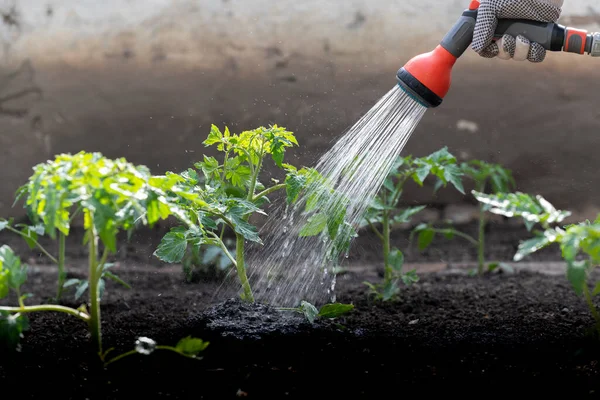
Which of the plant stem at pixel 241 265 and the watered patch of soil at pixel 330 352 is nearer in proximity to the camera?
the watered patch of soil at pixel 330 352

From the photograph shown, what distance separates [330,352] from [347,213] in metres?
0.47

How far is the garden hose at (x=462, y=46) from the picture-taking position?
1893 mm

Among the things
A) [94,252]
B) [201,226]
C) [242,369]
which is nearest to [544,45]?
[201,226]

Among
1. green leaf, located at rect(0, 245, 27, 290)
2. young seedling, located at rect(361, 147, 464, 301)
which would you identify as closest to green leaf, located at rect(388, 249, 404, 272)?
young seedling, located at rect(361, 147, 464, 301)

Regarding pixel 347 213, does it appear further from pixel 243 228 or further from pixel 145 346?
pixel 145 346

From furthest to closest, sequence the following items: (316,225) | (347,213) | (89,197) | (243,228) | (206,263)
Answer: (206,263), (347,213), (316,225), (243,228), (89,197)

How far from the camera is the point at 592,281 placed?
309cm

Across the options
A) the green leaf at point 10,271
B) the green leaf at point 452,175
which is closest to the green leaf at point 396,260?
the green leaf at point 452,175

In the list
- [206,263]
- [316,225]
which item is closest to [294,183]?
[316,225]

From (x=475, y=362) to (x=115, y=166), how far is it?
3.23 feet

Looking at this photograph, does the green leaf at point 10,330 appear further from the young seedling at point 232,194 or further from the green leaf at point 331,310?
the green leaf at point 331,310

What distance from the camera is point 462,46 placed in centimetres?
199

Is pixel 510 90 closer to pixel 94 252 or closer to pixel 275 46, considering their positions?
pixel 275 46

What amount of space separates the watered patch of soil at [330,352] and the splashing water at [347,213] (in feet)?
0.65
